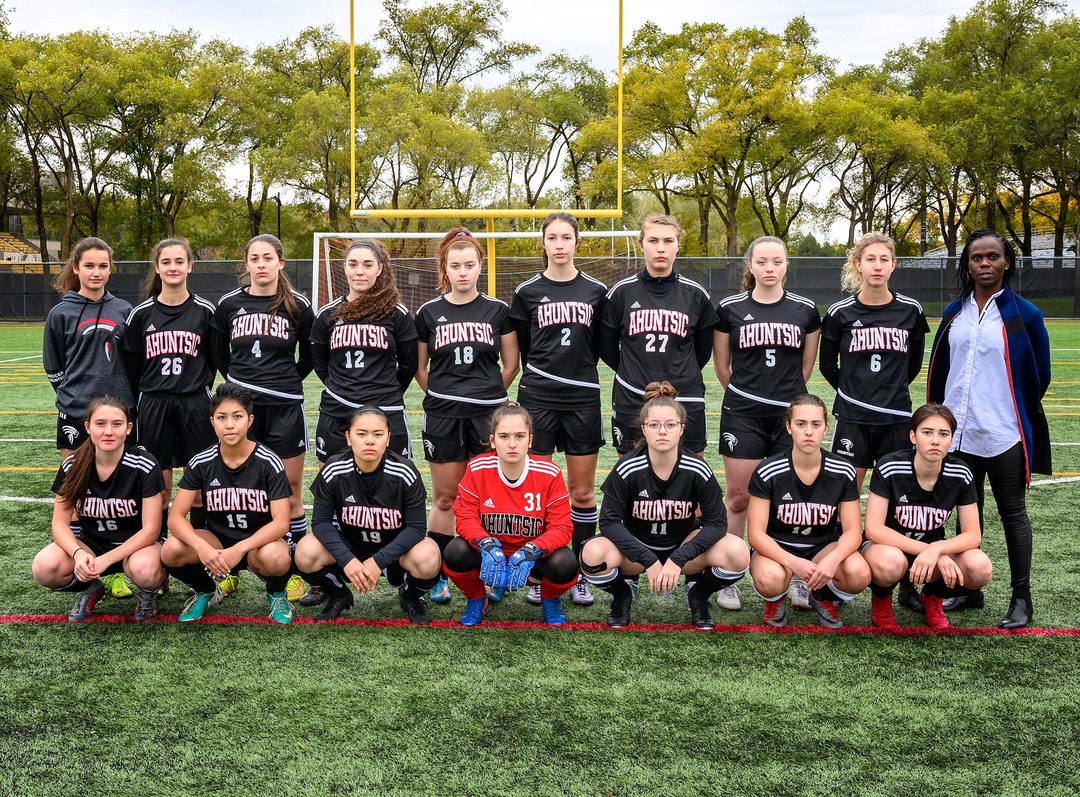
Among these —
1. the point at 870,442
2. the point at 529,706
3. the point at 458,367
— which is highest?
the point at 458,367

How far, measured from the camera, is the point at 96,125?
102 ft

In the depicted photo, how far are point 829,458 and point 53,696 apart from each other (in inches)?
123

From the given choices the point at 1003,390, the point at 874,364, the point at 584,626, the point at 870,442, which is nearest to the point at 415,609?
the point at 584,626

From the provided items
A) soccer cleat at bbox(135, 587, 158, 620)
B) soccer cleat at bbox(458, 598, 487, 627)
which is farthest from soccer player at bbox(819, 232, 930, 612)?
soccer cleat at bbox(135, 587, 158, 620)

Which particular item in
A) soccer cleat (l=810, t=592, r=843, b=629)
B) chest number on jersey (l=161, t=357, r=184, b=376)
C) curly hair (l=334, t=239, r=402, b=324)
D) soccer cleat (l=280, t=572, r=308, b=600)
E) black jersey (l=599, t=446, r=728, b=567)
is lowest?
soccer cleat (l=810, t=592, r=843, b=629)

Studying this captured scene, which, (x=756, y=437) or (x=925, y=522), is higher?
(x=756, y=437)

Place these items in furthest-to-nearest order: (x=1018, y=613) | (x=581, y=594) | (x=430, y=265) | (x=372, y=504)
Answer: (x=430, y=265)
(x=581, y=594)
(x=372, y=504)
(x=1018, y=613)

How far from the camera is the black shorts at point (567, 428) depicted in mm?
4340

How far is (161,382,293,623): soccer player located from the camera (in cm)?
384

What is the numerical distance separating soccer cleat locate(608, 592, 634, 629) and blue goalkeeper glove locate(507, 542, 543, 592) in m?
0.45

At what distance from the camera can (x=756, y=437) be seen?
425 cm

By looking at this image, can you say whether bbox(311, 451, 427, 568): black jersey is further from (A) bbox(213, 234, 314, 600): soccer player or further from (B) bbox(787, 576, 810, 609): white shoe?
(B) bbox(787, 576, 810, 609): white shoe

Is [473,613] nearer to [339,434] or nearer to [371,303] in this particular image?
[339,434]

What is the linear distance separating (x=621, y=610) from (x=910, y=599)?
134 cm
